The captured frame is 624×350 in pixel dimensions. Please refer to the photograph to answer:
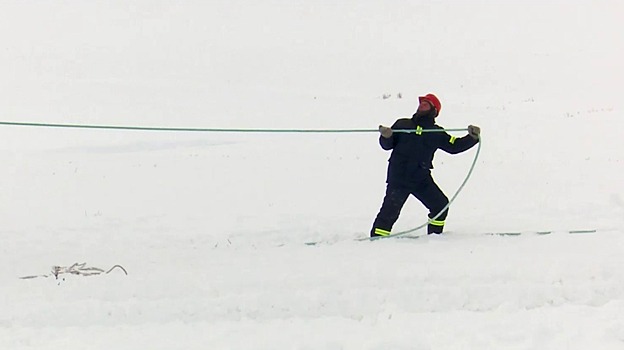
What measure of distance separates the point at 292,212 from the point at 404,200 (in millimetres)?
2435

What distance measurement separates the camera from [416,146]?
624 centimetres

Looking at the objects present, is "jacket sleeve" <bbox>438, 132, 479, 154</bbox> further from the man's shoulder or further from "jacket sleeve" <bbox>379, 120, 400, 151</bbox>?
"jacket sleeve" <bbox>379, 120, 400, 151</bbox>

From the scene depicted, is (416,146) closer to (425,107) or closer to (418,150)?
(418,150)

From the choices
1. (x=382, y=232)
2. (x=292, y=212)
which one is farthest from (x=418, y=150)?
(x=292, y=212)

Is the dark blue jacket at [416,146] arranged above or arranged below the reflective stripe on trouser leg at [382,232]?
above

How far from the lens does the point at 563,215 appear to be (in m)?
7.69

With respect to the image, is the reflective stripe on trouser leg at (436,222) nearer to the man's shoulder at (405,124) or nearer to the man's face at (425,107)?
the man's shoulder at (405,124)

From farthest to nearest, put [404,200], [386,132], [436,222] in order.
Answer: [436,222]
[404,200]
[386,132]

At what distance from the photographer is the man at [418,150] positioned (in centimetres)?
620

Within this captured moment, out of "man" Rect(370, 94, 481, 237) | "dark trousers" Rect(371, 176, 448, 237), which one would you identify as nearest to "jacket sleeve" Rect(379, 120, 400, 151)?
"man" Rect(370, 94, 481, 237)

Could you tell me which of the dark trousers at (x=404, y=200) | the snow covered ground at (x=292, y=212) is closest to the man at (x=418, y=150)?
the dark trousers at (x=404, y=200)

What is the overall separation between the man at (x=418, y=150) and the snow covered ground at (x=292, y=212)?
0.50 m

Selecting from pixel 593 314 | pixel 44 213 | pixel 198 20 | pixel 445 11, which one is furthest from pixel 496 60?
pixel 593 314

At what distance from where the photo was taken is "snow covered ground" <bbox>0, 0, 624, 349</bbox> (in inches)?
166
